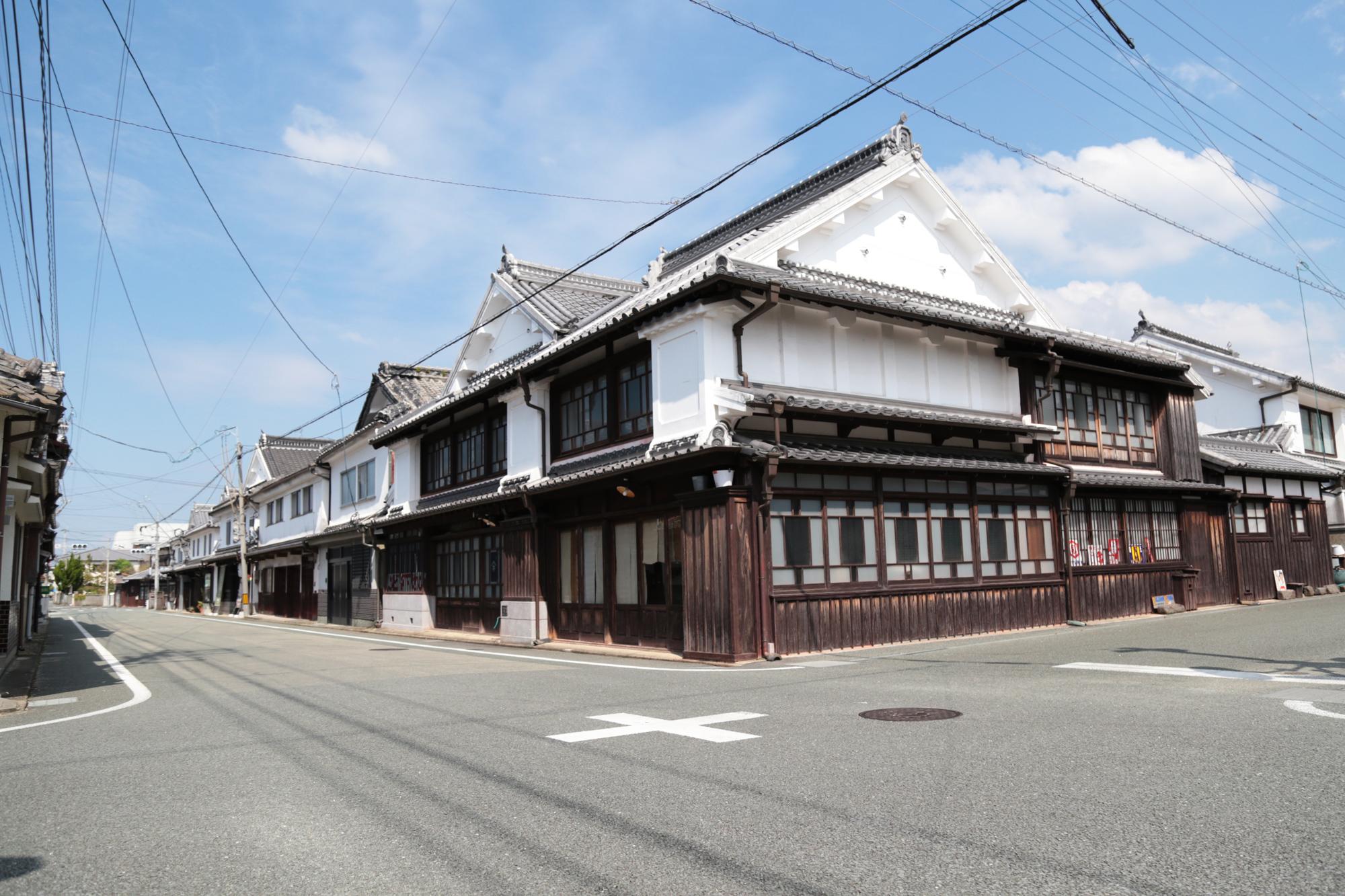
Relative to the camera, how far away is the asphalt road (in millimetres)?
4336

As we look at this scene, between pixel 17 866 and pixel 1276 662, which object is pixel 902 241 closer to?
pixel 1276 662

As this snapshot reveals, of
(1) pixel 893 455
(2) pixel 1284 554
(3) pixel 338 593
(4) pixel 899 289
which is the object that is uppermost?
(4) pixel 899 289

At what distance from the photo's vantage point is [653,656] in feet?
51.8

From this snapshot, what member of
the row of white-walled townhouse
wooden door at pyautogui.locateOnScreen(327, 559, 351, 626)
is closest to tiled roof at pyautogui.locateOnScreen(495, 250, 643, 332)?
the row of white-walled townhouse

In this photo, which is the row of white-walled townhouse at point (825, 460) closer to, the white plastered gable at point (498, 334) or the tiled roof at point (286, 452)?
the white plastered gable at point (498, 334)

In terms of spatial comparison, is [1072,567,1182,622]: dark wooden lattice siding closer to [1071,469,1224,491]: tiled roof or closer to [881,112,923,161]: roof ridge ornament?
[1071,469,1224,491]: tiled roof

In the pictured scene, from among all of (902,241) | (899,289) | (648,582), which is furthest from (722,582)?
(902,241)

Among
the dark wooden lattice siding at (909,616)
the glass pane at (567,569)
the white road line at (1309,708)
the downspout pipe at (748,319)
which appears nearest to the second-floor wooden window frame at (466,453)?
the glass pane at (567,569)

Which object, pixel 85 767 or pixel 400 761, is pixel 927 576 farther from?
pixel 85 767

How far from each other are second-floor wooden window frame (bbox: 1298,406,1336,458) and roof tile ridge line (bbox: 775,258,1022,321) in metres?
18.9

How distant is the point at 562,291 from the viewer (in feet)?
78.2

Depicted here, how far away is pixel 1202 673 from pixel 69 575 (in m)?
114

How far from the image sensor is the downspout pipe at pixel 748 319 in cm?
1461

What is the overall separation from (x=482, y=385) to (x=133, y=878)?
59.3 ft
